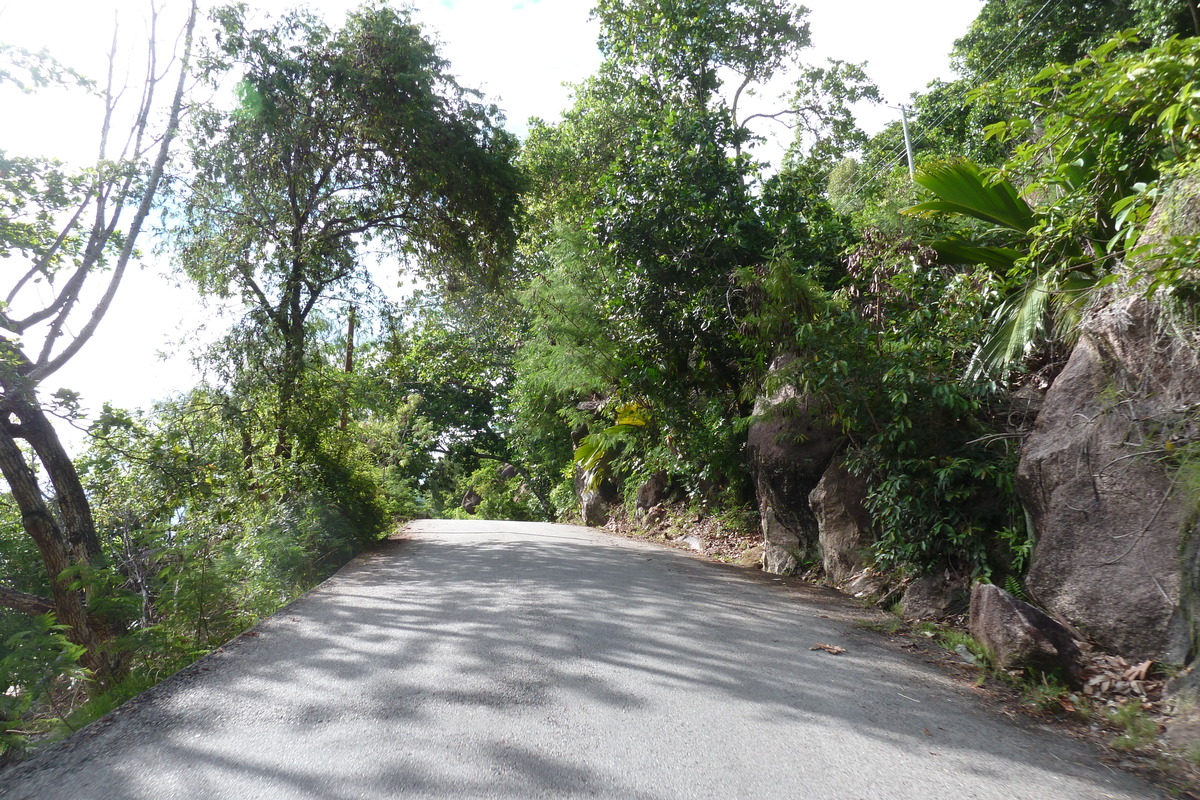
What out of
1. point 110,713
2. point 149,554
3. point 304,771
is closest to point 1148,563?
point 304,771

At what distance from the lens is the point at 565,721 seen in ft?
15.0

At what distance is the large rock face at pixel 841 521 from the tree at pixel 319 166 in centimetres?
894

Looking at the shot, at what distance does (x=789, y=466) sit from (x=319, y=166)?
10783 millimetres

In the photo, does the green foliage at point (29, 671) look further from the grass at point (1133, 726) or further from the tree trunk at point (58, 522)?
the grass at point (1133, 726)

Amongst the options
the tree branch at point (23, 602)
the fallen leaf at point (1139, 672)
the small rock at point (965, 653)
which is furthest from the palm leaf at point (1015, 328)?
the tree branch at point (23, 602)

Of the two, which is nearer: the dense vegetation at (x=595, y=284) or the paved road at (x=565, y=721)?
the paved road at (x=565, y=721)

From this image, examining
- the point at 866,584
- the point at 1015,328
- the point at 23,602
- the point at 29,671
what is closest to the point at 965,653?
the point at 866,584

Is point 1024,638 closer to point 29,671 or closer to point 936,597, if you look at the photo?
point 936,597

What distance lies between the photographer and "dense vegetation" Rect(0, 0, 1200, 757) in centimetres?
675

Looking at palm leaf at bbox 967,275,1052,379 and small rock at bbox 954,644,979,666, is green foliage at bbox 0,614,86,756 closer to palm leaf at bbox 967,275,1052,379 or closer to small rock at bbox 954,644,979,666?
small rock at bbox 954,644,979,666

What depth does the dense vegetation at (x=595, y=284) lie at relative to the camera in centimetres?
675

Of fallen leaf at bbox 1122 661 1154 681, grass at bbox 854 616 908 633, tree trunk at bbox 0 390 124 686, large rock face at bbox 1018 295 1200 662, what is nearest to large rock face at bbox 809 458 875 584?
grass at bbox 854 616 908 633

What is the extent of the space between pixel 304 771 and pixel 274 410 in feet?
34.2

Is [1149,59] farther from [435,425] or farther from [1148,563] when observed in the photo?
[435,425]
